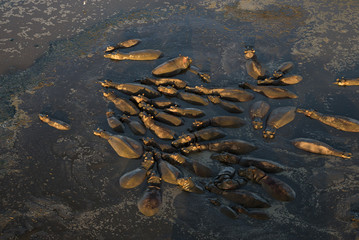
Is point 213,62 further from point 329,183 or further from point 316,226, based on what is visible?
point 316,226

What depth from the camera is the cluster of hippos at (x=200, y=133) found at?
675cm

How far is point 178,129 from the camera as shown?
855cm

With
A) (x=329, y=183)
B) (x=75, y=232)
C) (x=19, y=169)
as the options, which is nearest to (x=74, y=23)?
(x=19, y=169)

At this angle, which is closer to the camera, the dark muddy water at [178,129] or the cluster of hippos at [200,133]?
the dark muddy water at [178,129]

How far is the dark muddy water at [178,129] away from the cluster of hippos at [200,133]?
20 cm

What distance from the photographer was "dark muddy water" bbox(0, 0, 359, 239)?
6406 millimetres

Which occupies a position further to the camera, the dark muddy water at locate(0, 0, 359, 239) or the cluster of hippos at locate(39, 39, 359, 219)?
the cluster of hippos at locate(39, 39, 359, 219)

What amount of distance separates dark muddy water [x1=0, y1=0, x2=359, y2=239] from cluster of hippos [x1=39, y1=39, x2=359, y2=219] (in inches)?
8.0

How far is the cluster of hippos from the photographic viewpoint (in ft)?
22.2

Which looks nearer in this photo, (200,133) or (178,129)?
(200,133)

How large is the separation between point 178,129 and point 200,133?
0.79m

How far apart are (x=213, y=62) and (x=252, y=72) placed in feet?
5.28

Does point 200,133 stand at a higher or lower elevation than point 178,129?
higher

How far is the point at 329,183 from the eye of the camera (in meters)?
7.05
